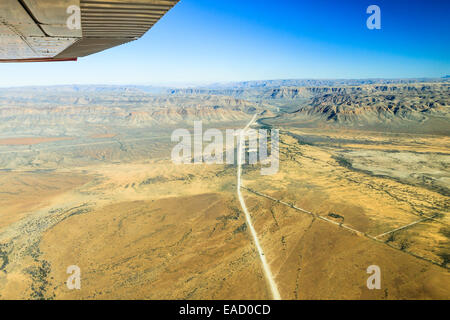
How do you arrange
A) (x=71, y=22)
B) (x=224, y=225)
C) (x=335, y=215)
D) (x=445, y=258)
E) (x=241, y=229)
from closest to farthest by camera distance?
(x=71, y=22)
(x=445, y=258)
(x=241, y=229)
(x=224, y=225)
(x=335, y=215)

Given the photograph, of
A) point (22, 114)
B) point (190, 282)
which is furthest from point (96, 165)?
point (22, 114)

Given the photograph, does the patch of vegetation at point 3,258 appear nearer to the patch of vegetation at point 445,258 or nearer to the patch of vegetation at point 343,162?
the patch of vegetation at point 445,258

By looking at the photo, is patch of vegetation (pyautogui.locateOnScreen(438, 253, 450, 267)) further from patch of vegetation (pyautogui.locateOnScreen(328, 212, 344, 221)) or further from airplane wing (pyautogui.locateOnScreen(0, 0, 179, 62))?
airplane wing (pyautogui.locateOnScreen(0, 0, 179, 62))

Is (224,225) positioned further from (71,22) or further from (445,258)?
(71,22)

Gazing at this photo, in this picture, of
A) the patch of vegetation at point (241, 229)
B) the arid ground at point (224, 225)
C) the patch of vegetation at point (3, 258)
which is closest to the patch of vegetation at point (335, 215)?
the arid ground at point (224, 225)

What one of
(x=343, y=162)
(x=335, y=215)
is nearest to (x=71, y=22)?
(x=335, y=215)

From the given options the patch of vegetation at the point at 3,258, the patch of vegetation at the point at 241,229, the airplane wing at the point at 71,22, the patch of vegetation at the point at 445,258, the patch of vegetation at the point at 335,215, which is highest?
the airplane wing at the point at 71,22

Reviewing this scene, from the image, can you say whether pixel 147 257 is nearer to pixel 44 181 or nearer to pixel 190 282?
pixel 190 282

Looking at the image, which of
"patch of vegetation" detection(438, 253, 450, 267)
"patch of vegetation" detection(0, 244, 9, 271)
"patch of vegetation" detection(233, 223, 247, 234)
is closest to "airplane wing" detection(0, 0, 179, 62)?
"patch of vegetation" detection(233, 223, 247, 234)
